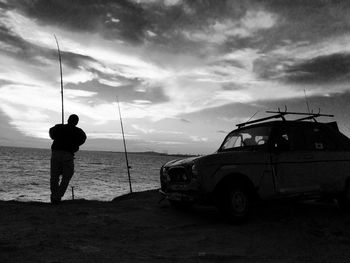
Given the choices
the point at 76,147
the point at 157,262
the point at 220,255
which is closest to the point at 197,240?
the point at 220,255

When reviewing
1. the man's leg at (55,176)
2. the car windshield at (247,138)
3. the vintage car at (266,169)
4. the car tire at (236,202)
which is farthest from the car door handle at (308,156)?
the man's leg at (55,176)

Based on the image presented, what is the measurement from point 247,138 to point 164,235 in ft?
10.1

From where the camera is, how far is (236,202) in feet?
20.3

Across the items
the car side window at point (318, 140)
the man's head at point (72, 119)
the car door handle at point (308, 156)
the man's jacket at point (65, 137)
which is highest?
the man's head at point (72, 119)

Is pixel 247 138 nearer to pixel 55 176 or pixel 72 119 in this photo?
pixel 72 119

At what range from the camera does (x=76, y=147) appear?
8.49 meters

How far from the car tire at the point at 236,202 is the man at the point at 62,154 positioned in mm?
4114

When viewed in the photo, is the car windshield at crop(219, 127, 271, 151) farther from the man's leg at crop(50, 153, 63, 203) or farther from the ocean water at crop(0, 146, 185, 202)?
the ocean water at crop(0, 146, 185, 202)

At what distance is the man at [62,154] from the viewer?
8.23 m

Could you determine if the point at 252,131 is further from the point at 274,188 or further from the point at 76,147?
the point at 76,147

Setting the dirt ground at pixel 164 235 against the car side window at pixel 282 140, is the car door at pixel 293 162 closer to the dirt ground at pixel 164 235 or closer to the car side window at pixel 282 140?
the car side window at pixel 282 140

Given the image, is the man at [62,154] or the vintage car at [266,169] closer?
the vintage car at [266,169]

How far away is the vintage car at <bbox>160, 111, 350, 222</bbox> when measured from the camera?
614 cm

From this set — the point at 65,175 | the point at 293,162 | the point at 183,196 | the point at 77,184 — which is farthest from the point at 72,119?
the point at 77,184
